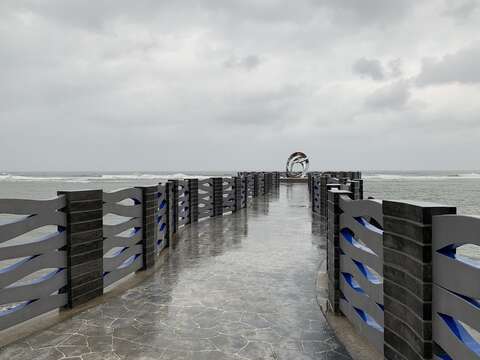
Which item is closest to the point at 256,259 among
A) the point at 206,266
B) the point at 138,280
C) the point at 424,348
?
the point at 206,266

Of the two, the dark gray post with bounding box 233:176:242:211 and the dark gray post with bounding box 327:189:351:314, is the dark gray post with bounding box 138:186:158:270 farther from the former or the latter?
the dark gray post with bounding box 233:176:242:211

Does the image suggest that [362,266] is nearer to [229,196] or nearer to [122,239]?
[122,239]

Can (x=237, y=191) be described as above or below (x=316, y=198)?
above

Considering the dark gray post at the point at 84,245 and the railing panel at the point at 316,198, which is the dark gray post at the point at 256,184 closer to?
the railing panel at the point at 316,198

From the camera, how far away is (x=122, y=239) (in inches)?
241

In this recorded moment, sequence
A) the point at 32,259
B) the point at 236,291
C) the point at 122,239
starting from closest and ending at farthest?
the point at 32,259 → the point at 236,291 → the point at 122,239

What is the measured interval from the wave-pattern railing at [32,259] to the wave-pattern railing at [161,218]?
11.4ft

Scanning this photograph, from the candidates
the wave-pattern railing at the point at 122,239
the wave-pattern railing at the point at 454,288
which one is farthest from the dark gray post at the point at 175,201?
the wave-pattern railing at the point at 454,288

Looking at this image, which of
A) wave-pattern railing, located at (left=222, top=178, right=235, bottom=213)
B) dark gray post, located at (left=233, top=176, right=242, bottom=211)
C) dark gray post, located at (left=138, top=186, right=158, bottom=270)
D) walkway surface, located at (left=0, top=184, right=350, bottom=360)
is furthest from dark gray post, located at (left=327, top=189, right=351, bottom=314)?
dark gray post, located at (left=233, top=176, right=242, bottom=211)

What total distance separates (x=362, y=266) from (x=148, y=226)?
4256 millimetres

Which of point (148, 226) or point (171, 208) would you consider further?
point (171, 208)

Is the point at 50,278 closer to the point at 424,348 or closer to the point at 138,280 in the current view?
the point at 138,280

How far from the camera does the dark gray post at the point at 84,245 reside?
482cm


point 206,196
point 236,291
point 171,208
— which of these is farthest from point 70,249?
point 206,196
